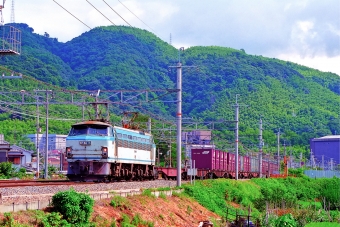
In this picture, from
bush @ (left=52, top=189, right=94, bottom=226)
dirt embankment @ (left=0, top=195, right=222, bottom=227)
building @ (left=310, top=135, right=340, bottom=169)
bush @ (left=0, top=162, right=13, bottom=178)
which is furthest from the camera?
building @ (left=310, top=135, right=340, bottom=169)

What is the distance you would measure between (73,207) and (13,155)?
64.0 meters

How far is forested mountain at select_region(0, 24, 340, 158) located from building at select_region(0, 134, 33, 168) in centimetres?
2458

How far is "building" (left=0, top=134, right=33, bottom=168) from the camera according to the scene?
238 feet

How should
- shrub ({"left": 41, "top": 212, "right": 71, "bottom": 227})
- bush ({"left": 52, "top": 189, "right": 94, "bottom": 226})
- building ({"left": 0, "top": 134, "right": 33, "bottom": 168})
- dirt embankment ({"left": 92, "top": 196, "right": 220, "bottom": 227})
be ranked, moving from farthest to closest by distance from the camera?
building ({"left": 0, "top": 134, "right": 33, "bottom": 168}) < dirt embankment ({"left": 92, "top": 196, "right": 220, "bottom": 227}) < bush ({"left": 52, "top": 189, "right": 94, "bottom": 226}) < shrub ({"left": 41, "top": 212, "right": 71, "bottom": 227})

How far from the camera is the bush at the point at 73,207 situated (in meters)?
19.9

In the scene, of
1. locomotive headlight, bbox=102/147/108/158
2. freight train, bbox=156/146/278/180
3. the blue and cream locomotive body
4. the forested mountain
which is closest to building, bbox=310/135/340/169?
the forested mountain

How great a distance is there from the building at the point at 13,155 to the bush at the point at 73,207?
53.0 metres

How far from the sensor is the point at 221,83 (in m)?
162

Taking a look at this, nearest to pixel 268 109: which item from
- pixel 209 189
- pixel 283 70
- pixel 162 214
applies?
pixel 283 70

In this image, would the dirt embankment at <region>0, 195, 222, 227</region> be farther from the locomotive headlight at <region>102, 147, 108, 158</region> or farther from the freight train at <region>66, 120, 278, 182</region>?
the freight train at <region>66, 120, 278, 182</region>

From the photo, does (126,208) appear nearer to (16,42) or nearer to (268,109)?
(16,42)

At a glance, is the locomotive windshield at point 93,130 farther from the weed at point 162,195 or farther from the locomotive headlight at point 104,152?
the weed at point 162,195

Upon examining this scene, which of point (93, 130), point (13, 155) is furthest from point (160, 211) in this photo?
point (13, 155)

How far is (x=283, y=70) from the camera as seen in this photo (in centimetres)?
19350
